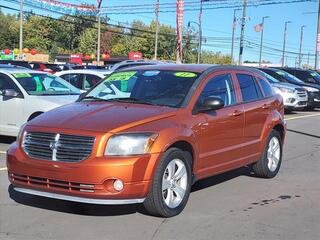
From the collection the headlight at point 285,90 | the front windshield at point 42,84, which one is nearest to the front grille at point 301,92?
the headlight at point 285,90

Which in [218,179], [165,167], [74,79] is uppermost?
[74,79]

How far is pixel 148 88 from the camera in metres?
6.98

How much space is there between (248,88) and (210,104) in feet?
5.64

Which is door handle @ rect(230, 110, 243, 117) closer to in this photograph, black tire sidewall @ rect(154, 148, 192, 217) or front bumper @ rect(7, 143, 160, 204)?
black tire sidewall @ rect(154, 148, 192, 217)

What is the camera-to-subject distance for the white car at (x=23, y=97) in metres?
10.9

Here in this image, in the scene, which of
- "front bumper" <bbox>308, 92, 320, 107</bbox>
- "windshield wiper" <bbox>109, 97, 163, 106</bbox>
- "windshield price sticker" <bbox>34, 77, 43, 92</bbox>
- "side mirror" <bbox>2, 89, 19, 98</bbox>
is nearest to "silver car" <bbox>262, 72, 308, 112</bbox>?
"front bumper" <bbox>308, 92, 320, 107</bbox>

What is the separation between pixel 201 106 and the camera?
664cm

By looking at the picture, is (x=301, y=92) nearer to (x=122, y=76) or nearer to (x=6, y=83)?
(x=6, y=83)

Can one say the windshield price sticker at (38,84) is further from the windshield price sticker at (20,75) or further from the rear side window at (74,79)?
the rear side window at (74,79)

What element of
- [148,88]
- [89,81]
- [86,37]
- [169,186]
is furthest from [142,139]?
[86,37]

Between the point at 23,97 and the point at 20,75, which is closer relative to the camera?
the point at 23,97

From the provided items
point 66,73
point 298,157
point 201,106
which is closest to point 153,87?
point 201,106

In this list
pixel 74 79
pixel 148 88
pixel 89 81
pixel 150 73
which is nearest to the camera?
pixel 148 88

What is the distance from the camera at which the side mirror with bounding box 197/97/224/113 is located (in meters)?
6.57
